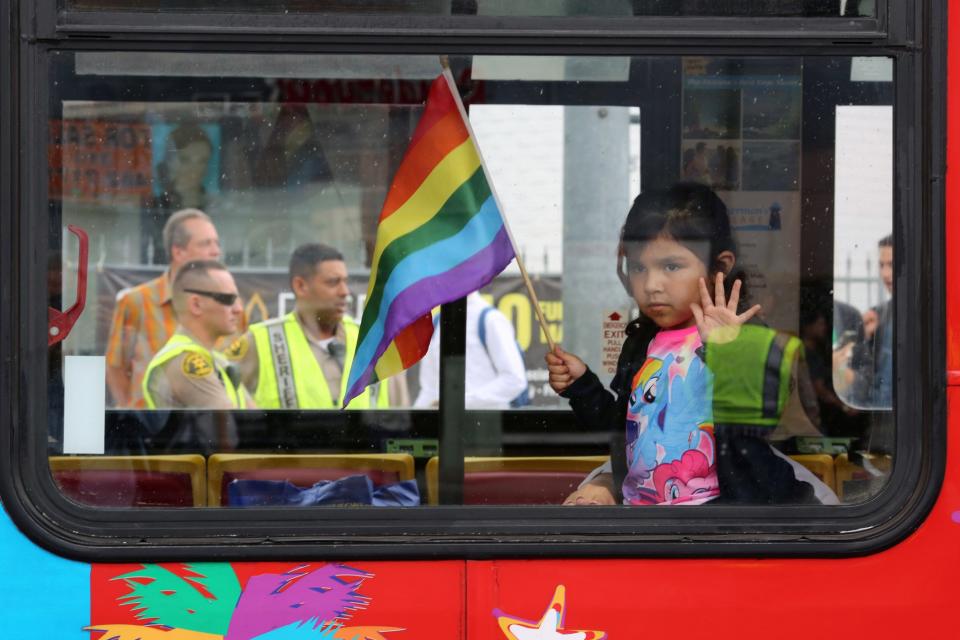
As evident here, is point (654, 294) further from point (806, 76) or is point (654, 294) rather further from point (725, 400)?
point (806, 76)

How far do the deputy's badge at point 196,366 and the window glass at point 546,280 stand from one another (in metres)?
0.01

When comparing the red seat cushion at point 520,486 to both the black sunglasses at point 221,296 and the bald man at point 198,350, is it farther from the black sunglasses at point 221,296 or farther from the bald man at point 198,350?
the black sunglasses at point 221,296

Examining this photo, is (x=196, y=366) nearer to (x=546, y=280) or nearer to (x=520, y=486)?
(x=546, y=280)

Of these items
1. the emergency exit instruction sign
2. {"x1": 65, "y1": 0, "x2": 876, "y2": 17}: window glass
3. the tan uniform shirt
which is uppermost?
{"x1": 65, "y1": 0, "x2": 876, "y2": 17}: window glass

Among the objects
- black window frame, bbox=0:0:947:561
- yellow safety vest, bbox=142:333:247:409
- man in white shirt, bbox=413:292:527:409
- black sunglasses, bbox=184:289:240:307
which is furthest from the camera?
black sunglasses, bbox=184:289:240:307

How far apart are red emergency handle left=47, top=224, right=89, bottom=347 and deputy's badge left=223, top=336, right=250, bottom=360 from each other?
5.77 feet

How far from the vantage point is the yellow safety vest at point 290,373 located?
11.8 ft

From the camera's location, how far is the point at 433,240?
232 cm

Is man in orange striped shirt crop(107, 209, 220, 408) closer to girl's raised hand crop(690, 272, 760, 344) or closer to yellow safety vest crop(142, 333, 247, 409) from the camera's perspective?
yellow safety vest crop(142, 333, 247, 409)

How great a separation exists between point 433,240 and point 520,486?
1.84 feet

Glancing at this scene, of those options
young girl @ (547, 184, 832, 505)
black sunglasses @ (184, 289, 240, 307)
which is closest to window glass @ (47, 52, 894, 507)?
young girl @ (547, 184, 832, 505)

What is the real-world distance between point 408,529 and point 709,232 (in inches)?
33.6

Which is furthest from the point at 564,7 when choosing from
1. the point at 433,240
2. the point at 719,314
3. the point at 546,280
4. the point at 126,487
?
the point at 546,280

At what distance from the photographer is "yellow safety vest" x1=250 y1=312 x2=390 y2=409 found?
11.8 ft
